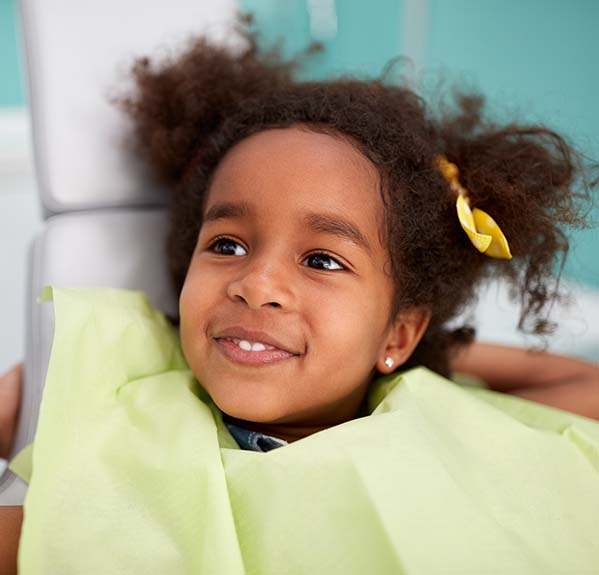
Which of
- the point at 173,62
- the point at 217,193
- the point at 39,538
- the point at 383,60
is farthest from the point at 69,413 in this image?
the point at 383,60

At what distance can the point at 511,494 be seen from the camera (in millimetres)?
734

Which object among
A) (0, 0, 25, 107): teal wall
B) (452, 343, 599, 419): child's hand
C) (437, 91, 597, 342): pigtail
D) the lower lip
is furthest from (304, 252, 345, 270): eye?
(0, 0, 25, 107): teal wall

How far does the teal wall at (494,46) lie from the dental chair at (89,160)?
270 millimetres

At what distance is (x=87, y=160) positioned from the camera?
3.48ft

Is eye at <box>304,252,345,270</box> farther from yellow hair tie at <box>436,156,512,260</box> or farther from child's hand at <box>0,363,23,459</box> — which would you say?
child's hand at <box>0,363,23,459</box>

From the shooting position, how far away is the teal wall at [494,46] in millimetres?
1424

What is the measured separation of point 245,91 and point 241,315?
418 millimetres

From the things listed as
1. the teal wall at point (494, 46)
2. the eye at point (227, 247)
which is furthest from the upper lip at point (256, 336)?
the teal wall at point (494, 46)

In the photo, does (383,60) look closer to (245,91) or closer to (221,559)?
(245,91)

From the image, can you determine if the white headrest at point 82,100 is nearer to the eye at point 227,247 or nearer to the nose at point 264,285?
the eye at point 227,247

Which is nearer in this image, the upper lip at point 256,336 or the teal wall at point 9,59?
the upper lip at point 256,336

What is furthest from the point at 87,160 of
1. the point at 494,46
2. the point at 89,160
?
the point at 494,46

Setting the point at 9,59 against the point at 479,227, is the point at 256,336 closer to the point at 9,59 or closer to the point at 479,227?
the point at 479,227

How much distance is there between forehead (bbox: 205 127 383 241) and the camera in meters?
0.79
